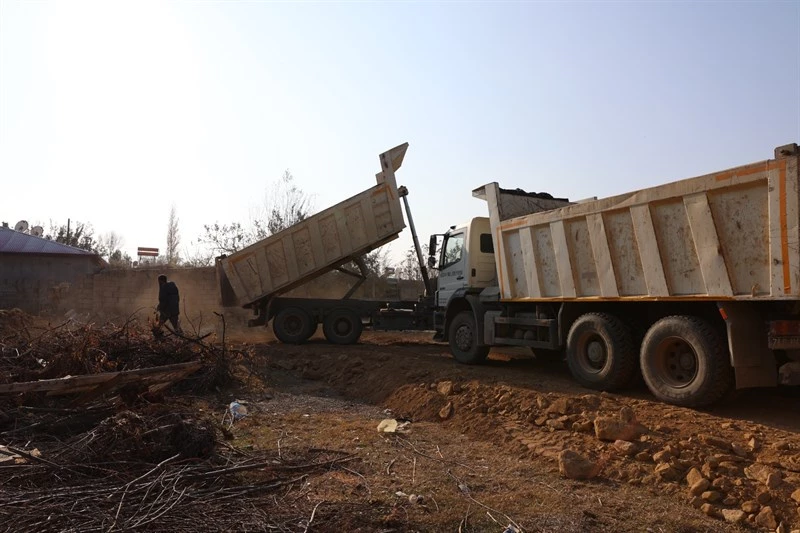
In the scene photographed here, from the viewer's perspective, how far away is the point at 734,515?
11.8 ft

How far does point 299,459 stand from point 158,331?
458 cm

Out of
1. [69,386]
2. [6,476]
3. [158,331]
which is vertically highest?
[158,331]

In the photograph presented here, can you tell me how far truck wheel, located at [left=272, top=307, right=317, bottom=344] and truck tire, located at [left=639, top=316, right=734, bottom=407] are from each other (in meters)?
9.13

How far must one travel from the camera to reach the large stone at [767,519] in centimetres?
348

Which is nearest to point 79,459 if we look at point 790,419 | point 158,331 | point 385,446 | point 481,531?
point 385,446

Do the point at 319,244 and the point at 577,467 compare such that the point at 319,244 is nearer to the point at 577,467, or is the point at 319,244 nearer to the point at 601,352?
the point at 601,352

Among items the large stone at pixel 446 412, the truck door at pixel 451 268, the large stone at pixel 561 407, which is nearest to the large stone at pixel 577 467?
the large stone at pixel 561 407

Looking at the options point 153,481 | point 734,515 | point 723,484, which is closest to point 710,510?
point 734,515

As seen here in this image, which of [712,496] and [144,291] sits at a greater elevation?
[144,291]

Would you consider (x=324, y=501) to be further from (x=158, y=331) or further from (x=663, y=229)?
(x=158, y=331)

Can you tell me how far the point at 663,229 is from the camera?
6.55 metres

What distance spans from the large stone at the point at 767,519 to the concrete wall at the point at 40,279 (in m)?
22.0

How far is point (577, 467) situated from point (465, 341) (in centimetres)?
603

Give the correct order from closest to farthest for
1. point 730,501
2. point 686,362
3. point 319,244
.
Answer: point 730,501
point 686,362
point 319,244
